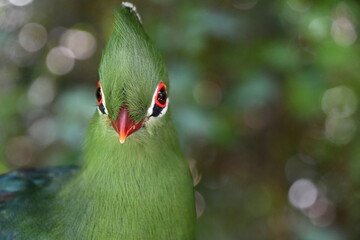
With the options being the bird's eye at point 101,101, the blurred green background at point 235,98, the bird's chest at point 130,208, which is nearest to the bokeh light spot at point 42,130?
the blurred green background at point 235,98

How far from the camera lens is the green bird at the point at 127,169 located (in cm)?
157

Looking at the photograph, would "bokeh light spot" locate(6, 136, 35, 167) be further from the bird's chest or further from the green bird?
the bird's chest

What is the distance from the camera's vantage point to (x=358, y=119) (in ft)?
11.4

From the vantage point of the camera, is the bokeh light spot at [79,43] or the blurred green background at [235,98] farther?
the bokeh light spot at [79,43]

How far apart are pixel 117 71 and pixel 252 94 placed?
127 cm

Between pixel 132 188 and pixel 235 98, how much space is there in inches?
49.8

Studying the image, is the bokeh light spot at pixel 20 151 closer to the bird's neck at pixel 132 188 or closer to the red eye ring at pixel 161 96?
the bird's neck at pixel 132 188

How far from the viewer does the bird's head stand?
155cm

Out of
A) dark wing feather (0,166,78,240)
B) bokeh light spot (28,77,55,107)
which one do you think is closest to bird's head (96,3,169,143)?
dark wing feather (0,166,78,240)

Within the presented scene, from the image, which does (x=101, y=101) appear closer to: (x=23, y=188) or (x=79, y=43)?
(x=23, y=188)

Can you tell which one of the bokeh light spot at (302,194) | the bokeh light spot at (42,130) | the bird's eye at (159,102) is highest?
the bird's eye at (159,102)

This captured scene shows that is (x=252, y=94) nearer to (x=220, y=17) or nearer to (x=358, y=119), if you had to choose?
(x=220, y=17)

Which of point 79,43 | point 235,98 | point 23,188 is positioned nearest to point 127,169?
point 23,188

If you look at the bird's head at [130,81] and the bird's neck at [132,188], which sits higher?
the bird's head at [130,81]
